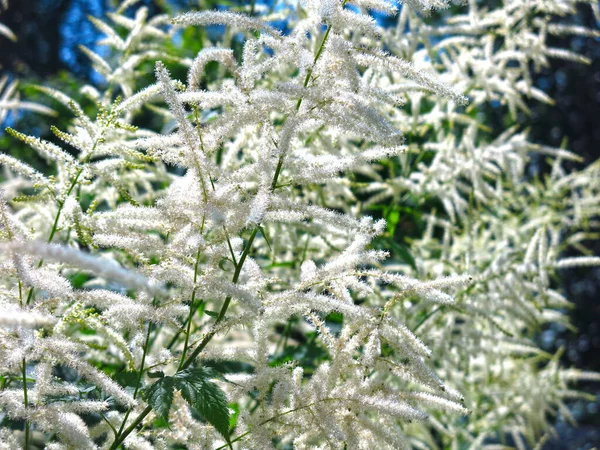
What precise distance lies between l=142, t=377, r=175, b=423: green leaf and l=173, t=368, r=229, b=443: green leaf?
0.07ft

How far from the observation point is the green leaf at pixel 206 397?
1557 millimetres

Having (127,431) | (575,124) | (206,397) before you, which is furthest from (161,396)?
(575,124)

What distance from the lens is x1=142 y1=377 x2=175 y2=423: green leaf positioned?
150cm

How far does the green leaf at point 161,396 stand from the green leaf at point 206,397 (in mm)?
20

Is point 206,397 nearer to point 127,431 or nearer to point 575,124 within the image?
point 127,431

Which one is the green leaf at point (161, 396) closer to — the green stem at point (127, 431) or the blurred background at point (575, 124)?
the green stem at point (127, 431)

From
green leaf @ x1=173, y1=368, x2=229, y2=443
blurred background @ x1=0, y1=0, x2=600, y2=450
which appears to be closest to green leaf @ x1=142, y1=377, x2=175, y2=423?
green leaf @ x1=173, y1=368, x2=229, y2=443

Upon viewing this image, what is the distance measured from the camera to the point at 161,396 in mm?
1560

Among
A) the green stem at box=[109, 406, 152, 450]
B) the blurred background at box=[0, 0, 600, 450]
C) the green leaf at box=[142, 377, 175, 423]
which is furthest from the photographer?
the blurred background at box=[0, 0, 600, 450]

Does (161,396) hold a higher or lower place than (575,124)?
higher

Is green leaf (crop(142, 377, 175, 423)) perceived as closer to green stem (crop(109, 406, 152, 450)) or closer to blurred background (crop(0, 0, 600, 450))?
green stem (crop(109, 406, 152, 450))

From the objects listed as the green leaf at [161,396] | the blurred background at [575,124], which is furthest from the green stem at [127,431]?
the blurred background at [575,124]

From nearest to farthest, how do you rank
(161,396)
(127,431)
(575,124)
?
(161,396), (127,431), (575,124)

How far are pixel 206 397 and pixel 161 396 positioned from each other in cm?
11
